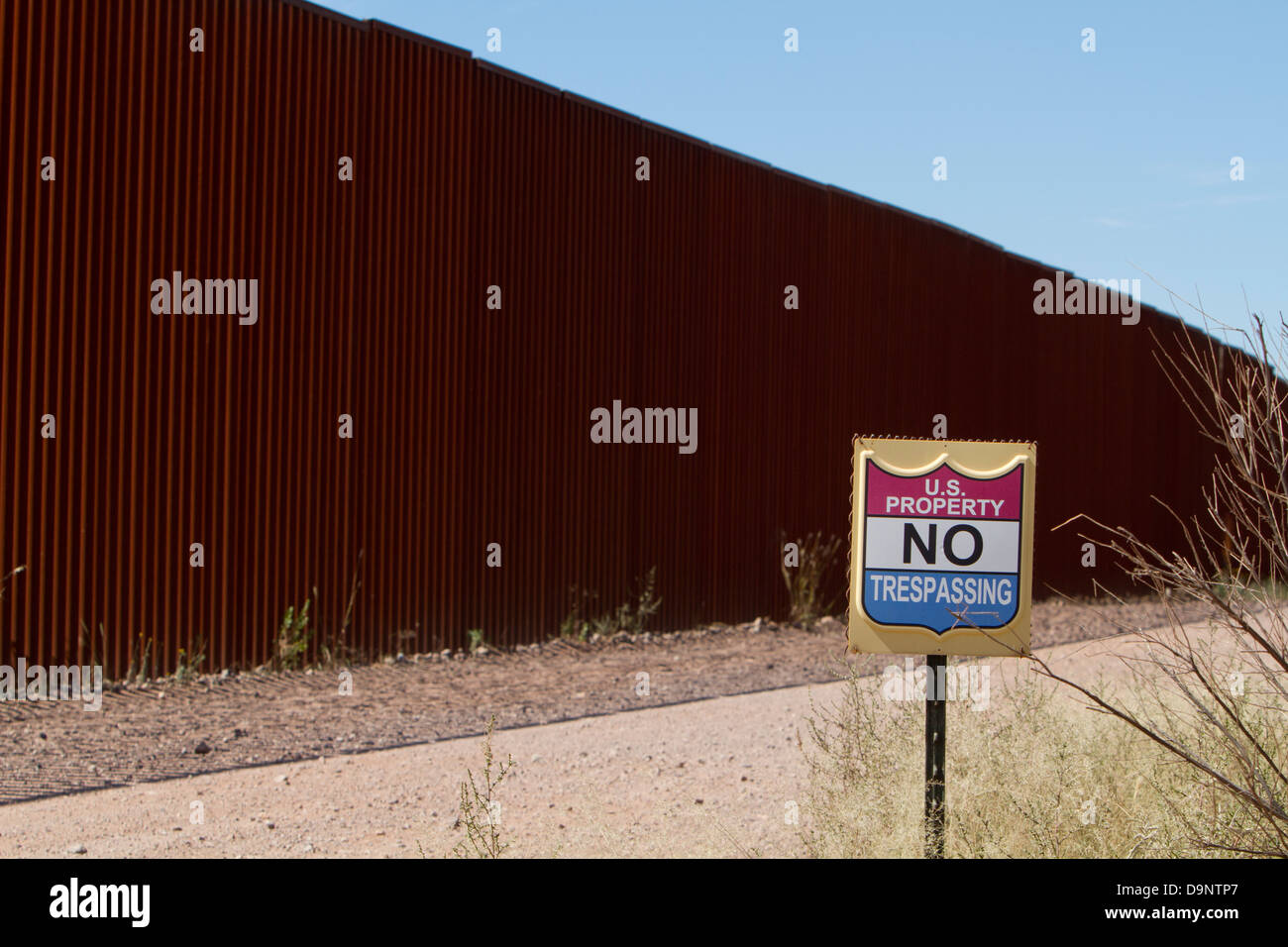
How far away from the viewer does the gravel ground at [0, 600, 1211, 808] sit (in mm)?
6480

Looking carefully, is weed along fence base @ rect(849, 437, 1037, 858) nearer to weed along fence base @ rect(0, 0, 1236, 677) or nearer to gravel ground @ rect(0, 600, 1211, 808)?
weed along fence base @ rect(0, 0, 1236, 677)

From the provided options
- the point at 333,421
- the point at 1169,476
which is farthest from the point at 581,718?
the point at 1169,476

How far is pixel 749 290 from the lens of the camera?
43.2 feet

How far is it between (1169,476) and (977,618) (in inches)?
676

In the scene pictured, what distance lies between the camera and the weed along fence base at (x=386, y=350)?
808 cm

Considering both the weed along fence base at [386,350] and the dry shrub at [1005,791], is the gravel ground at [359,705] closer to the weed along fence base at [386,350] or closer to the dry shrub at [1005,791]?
the weed along fence base at [386,350]

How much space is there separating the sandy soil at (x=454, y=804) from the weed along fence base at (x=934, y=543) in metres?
1.08

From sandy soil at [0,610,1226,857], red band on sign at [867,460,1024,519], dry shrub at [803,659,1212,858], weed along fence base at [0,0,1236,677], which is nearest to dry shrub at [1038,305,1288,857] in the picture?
dry shrub at [803,659,1212,858]

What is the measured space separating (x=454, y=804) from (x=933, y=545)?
3.03m

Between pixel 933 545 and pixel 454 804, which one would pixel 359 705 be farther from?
pixel 933 545

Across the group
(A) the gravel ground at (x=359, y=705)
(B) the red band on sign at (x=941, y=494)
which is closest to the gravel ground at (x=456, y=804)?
(A) the gravel ground at (x=359, y=705)

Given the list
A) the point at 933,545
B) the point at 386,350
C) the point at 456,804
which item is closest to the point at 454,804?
the point at 456,804

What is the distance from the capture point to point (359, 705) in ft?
26.8

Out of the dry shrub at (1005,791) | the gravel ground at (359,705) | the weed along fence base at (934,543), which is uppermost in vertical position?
the weed along fence base at (934,543)
